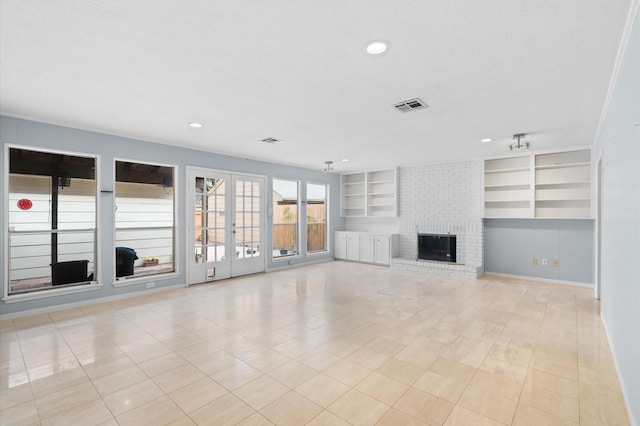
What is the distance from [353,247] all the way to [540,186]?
4419 mm

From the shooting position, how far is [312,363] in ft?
9.05

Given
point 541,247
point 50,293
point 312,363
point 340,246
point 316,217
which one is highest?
point 316,217

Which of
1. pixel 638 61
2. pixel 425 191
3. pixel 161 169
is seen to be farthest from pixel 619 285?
pixel 161 169

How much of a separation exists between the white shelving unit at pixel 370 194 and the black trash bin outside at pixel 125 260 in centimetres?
551

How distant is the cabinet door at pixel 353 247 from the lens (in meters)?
8.34

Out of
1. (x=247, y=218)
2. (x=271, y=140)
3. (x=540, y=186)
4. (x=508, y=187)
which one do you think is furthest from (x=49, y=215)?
(x=540, y=186)

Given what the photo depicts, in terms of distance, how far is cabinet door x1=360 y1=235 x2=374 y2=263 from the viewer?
316 inches

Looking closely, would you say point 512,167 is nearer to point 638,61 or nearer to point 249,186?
point 638,61

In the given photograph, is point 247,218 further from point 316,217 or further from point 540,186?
point 540,186

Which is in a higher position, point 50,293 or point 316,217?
point 316,217

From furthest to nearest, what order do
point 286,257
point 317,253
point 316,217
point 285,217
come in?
point 316,217, point 317,253, point 285,217, point 286,257

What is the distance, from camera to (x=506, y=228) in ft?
21.2

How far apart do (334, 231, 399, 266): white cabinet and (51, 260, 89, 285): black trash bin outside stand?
5.79 metres

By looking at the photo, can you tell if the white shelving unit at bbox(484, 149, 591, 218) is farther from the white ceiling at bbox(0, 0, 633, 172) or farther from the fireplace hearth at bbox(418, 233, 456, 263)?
the white ceiling at bbox(0, 0, 633, 172)
